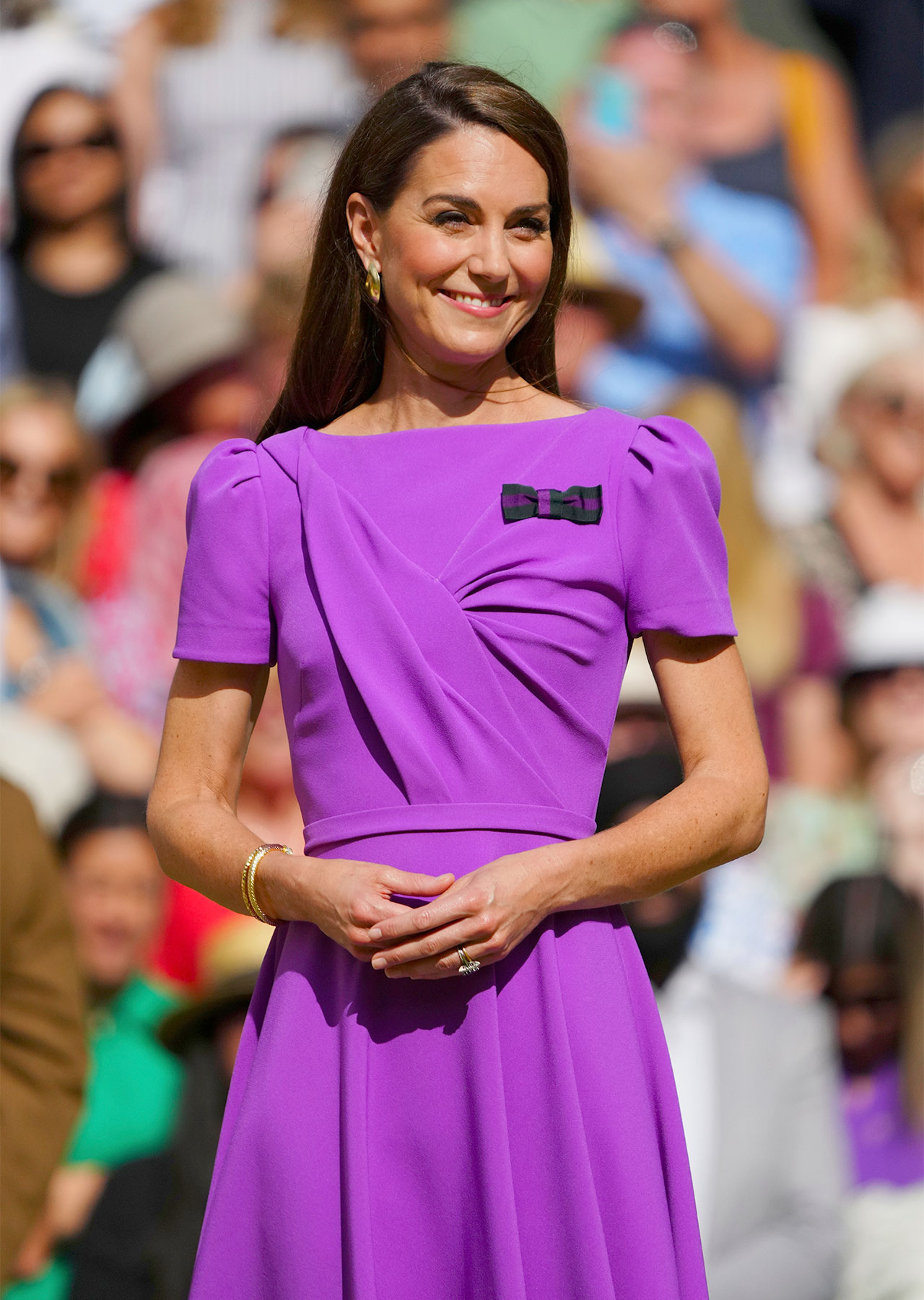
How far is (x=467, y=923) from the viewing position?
1.66 m

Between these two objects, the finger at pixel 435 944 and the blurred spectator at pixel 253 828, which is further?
the blurred spectator at pixel 253 828

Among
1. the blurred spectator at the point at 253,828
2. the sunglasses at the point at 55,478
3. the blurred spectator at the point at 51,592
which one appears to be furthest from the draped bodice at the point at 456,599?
the sunglasses at the point at 55,478

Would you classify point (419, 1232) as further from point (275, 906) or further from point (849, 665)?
point (849, 665)

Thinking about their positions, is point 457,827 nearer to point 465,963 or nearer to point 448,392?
point 465,963

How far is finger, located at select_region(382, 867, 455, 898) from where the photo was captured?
1.68 metres

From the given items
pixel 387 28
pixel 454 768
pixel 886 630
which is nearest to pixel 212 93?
pixel 387 28

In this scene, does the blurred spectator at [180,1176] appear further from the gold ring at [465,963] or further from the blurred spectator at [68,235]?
the gold ring at [465,963]

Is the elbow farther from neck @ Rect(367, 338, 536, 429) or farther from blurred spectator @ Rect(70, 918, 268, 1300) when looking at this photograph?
blurred spectator @ Rect(70, 918, 268, 1300)

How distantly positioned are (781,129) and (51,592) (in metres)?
2.93

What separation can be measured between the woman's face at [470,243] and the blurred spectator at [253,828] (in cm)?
321

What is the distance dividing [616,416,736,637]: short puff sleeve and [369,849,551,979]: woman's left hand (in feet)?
1.08

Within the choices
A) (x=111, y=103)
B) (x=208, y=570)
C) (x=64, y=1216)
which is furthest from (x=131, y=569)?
(x=208, y=570)

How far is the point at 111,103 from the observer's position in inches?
229

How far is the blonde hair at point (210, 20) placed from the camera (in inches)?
229
